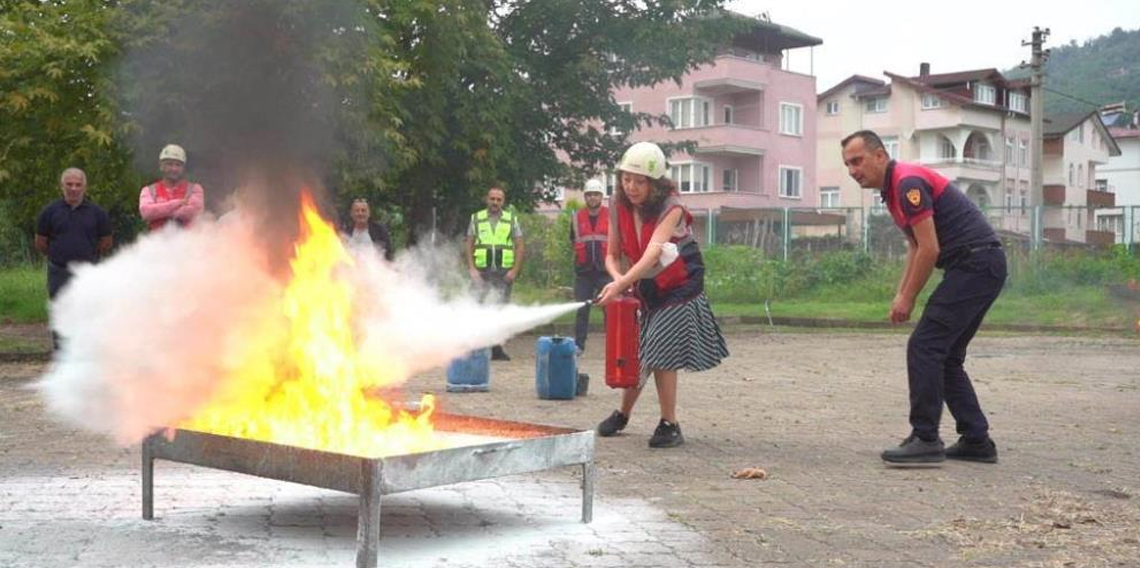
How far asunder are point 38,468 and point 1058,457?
6456mm

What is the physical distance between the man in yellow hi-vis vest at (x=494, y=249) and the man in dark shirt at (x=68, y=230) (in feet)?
13.2

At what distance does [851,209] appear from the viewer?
113 ft

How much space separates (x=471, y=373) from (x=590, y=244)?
301 cm

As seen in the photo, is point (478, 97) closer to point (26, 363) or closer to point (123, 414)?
point (26, 363)

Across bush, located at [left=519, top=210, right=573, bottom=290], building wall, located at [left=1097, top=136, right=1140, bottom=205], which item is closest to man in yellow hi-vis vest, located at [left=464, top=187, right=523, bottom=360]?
bush, located at [left=519, top=210, right=573, bottom=290]

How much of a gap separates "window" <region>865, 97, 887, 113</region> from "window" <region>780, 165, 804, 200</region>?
15682 millimetres

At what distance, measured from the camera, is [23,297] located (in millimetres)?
25609

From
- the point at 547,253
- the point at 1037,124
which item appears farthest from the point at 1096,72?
the point at 547,253

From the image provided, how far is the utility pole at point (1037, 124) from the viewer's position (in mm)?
34706

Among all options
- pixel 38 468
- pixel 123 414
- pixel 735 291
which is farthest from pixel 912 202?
pixel 735 291

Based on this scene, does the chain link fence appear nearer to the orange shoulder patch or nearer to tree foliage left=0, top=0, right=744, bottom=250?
tree foliage left=0, top=0, right=744, bottom=250

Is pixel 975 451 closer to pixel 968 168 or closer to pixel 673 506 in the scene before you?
pixel 673 506

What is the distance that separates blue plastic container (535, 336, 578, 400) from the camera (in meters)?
12.1

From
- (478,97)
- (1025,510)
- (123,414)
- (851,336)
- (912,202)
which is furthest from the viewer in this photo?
(851,336)
